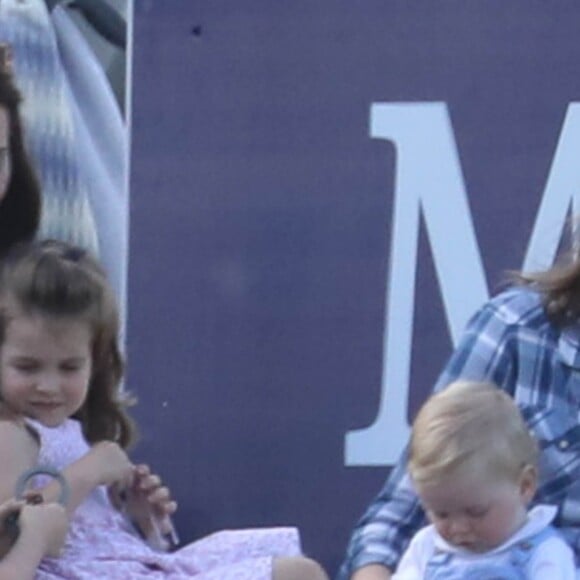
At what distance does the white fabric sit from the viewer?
2.61 metres

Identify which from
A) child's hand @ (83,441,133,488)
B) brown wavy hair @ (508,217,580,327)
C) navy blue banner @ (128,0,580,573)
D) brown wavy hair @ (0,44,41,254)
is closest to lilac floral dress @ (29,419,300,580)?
child's hand @ (83,441,133,488)

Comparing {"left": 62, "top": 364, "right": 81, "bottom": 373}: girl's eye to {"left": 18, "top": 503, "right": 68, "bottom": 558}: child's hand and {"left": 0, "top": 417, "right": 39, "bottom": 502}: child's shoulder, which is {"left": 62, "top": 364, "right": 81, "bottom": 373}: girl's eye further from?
{"left": 18, "top": 503, "right": 68, "bottom": 558}: child's hand

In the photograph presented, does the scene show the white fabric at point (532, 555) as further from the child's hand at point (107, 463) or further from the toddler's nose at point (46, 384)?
the toddler's nose at point (46, 384)

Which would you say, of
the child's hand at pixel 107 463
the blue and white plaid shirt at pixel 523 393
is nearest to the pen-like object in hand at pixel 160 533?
the child's hand at pixel 107 463

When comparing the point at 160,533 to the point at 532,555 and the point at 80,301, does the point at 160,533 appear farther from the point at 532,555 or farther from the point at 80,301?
the point at 532,555

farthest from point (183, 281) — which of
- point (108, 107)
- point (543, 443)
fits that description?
point (543, 443)

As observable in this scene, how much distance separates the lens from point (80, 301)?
9.16 feet

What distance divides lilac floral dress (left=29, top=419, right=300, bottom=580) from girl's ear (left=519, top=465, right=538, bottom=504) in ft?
1.03

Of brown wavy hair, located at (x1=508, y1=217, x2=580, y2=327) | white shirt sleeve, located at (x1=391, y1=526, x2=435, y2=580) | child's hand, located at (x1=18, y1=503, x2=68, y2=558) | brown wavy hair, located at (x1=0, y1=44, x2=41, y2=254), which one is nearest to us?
child's hand, located at (x1=18, y1=503, x2=68, y2=558)

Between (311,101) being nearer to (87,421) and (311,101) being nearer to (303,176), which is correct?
(303,176)

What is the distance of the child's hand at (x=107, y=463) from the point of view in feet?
8.96

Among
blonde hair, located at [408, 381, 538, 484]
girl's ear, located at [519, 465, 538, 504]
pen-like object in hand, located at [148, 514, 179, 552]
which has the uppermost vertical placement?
blonde hair, located at [408, 381, 538, 484]

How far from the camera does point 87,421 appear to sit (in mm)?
2908

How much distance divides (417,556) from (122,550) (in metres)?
0.35
